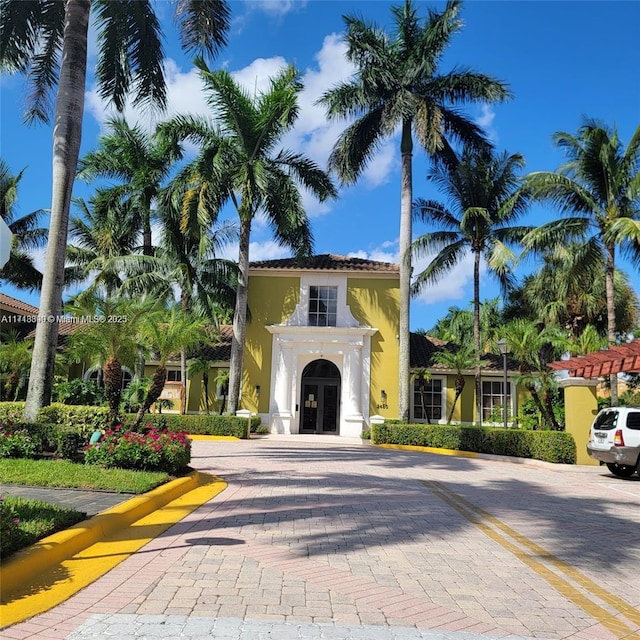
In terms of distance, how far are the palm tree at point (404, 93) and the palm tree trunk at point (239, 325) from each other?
17.9 ft

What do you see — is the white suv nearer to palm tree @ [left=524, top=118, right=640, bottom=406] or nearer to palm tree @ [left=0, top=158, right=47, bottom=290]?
palm tree @ [left=524, top=118, right=640, bottom=406]

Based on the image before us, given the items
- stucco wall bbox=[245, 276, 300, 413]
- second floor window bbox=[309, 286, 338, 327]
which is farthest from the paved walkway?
second floor window bbox=[309, 286, 338, 327]

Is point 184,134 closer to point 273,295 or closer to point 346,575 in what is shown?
point 273,295

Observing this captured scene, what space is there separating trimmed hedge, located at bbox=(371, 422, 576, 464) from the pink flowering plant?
11714 millimetres

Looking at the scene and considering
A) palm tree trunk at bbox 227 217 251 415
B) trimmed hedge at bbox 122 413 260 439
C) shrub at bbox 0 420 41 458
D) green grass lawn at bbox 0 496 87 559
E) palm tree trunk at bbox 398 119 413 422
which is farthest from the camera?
palm tree trunk at bbox 227 217 251 415

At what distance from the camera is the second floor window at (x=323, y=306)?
2675 cm

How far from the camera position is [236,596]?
437cm

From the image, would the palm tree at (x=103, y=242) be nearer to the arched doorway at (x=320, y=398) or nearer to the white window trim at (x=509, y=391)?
the arched doorway at (x=320, y=398)

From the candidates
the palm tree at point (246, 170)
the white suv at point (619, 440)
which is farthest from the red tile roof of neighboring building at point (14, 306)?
the white suv at point (619, 440)

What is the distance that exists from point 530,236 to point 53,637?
69.8ft

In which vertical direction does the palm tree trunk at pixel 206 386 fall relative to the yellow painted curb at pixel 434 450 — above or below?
above

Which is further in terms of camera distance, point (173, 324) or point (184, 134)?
point (184, 134)

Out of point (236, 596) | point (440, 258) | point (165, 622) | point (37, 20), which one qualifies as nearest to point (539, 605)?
point (236, 596)

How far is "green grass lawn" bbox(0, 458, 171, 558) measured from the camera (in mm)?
5000
